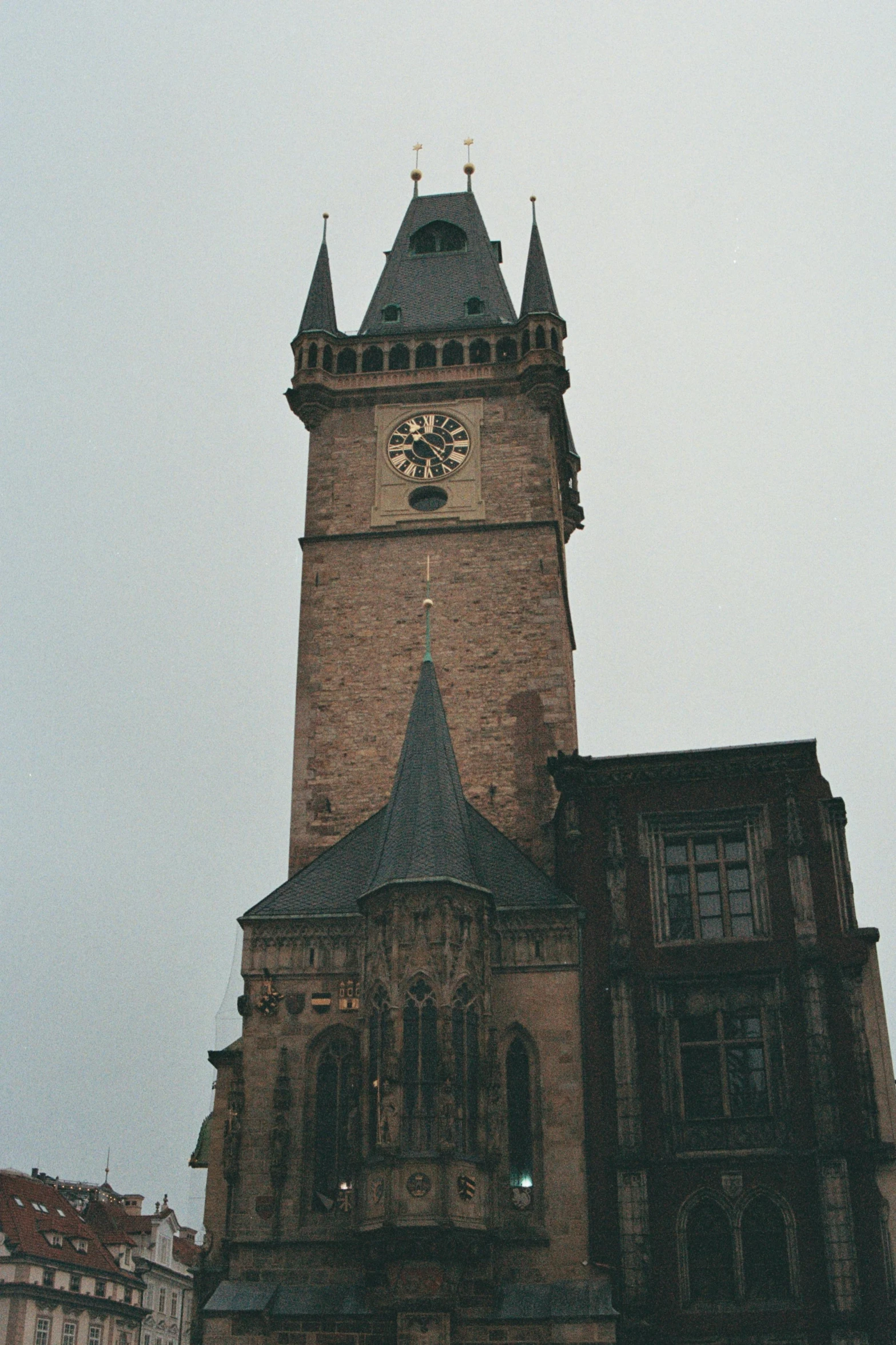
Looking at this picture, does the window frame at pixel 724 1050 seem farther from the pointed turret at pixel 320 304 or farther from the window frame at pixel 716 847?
the pointed turret at pixel 320 304

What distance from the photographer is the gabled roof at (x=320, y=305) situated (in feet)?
148

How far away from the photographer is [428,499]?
137 ft

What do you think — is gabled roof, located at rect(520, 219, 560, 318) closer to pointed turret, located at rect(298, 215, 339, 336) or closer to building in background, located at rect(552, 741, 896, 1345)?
pointed turret, located at rect(298, 215, 339, 336)

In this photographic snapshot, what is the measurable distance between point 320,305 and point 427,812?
67.0 feet

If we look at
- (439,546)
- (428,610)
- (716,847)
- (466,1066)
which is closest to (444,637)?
(439,546)

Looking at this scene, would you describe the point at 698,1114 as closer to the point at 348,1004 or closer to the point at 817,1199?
the point at 817,1199

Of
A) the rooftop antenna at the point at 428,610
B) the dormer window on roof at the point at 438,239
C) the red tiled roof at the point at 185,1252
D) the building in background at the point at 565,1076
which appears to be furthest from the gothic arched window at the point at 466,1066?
the red tiled roof at the point at 185,1252

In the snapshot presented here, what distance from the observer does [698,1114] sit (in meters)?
29.2

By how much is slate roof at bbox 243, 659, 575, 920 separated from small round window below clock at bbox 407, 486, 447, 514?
7912 millimetres

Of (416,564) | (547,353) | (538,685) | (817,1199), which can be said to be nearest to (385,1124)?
(817,1199)

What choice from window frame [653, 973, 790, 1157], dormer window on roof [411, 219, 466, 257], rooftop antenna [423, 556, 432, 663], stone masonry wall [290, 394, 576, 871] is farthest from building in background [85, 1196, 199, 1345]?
window frame [653, 973, 790, 1157]

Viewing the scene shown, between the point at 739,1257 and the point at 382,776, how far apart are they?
48.2 feet

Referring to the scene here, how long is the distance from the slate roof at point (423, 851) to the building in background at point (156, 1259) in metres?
47.6

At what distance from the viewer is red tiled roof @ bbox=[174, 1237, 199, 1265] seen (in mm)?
82125
